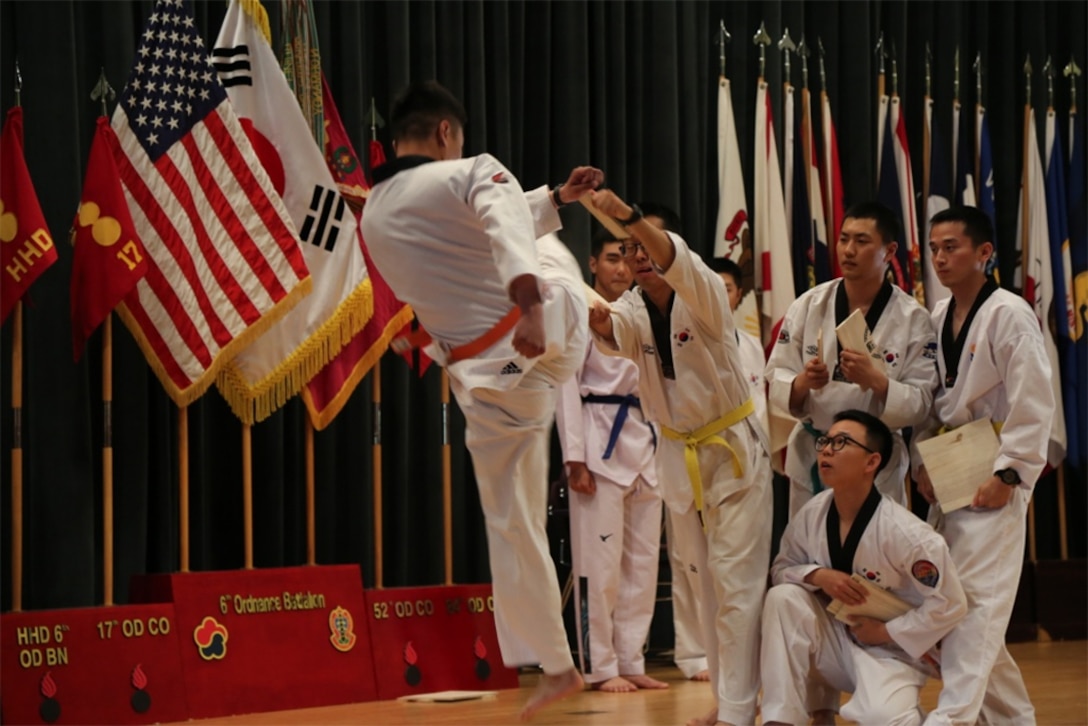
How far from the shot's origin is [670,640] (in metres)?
6.96

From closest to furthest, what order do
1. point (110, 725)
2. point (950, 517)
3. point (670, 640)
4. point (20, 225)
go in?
point (950, 517), point (110, 725), point (20, 225), point (670, 640)

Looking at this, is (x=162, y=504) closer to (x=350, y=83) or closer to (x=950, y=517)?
(x=350, y=83)

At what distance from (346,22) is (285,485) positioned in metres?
2.03

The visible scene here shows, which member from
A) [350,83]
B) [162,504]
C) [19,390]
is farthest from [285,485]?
[350,83]

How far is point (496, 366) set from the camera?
3.35 meters

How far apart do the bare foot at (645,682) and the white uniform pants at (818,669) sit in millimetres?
1511

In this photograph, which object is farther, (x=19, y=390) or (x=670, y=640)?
(x=670, y=640)

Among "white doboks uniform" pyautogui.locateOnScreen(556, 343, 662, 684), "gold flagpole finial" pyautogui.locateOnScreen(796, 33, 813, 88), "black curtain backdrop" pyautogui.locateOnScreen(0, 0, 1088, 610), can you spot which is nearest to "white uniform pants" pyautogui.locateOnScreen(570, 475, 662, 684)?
"white doboks uniform" pyautogui.locateOnScreen(556, 343, 662, 684)

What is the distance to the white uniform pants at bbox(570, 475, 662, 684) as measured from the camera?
18.4 ft

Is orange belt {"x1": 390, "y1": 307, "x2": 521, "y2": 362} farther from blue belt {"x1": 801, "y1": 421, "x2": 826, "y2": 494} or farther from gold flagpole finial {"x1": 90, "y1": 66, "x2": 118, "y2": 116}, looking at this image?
gold flagpole finial {"x1": 90, "y1": 66, "x2": 118, "y2": 116}

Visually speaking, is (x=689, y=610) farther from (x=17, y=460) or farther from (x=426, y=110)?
(x=426, y=110)

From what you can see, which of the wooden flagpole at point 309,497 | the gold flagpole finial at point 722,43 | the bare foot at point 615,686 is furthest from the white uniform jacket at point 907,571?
the gold flagpole finial at point 722,43

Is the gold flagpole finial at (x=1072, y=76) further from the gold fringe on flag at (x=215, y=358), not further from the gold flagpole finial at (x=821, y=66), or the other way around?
the gold fringe on flag at (x=215, y=358)

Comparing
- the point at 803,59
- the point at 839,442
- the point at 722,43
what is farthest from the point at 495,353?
the point at 803,59
